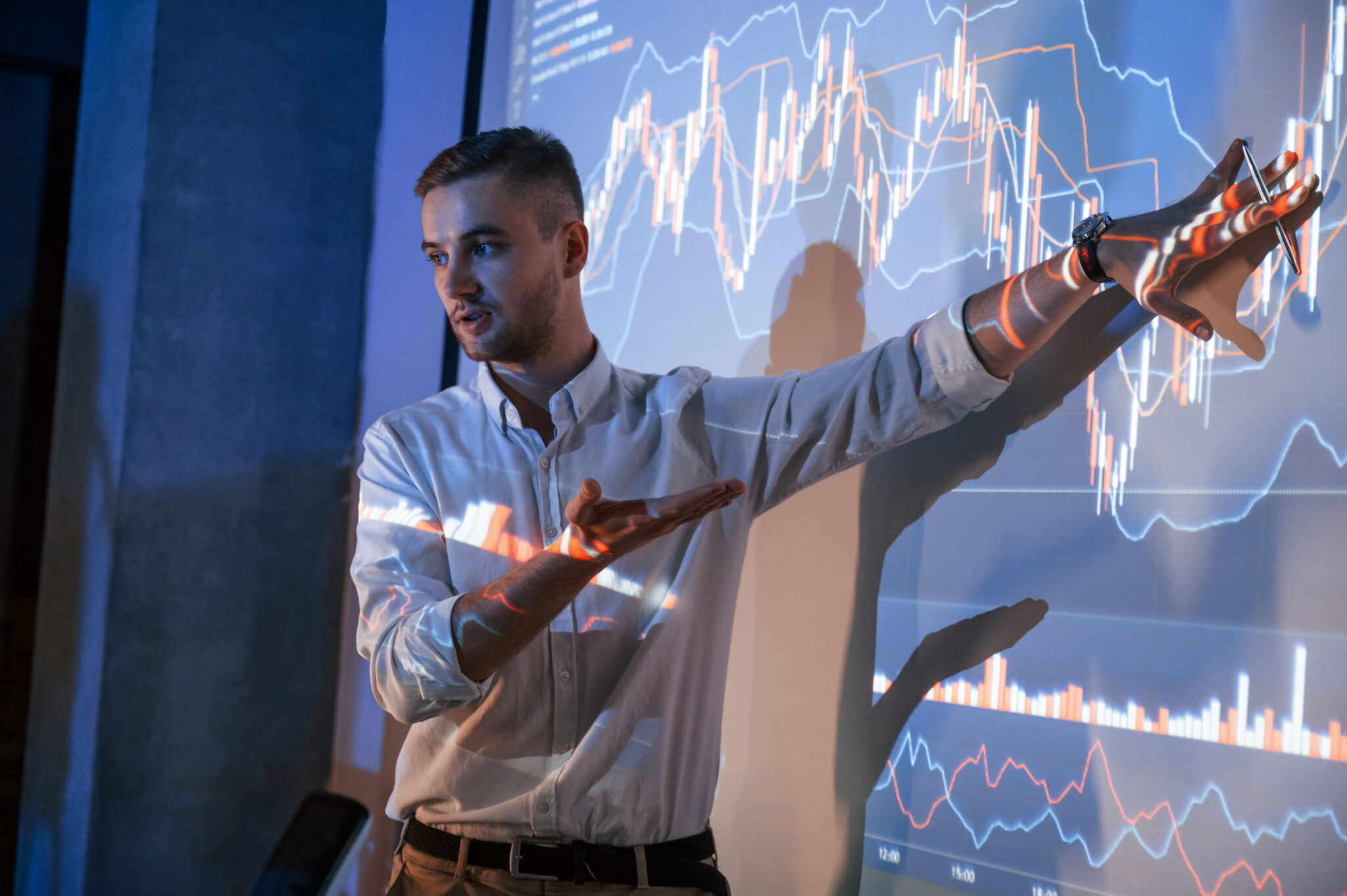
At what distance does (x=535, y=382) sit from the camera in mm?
1467

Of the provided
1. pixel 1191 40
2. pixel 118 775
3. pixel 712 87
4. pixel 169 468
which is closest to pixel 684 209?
pixel 712 87

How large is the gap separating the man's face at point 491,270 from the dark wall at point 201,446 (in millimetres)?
1279

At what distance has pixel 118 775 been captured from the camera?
2.32 metres

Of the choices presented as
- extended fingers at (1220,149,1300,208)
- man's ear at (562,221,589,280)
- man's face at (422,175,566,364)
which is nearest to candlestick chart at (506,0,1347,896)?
extended fingers at (1220,149,1300,208)

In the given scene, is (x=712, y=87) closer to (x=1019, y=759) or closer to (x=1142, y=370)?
(x=1142, y=370)

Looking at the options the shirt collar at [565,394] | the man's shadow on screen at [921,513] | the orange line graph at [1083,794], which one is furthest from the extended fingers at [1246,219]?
the shirt collar at [565,394]

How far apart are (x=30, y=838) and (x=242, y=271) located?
1.63 m

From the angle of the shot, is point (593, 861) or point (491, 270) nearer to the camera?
point (593, 861)

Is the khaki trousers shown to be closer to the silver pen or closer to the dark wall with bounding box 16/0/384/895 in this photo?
the silver pen

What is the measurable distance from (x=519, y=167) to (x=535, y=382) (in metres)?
0.32

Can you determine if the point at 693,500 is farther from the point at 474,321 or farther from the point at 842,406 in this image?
the point at 474,321

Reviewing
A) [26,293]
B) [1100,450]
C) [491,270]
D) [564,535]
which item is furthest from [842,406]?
[26,293]

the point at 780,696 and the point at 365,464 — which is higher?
the point at 365,464

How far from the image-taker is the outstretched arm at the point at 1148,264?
38.1 inches
